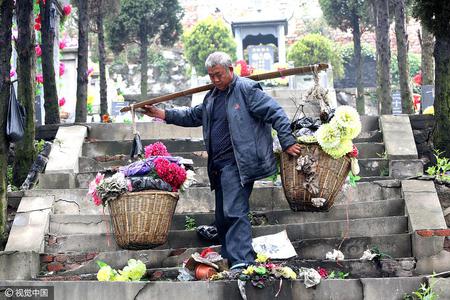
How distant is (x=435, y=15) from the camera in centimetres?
1027

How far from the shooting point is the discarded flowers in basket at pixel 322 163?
7.48 meters

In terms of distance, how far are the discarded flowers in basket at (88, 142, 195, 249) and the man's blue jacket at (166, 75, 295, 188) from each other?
468 millimetres

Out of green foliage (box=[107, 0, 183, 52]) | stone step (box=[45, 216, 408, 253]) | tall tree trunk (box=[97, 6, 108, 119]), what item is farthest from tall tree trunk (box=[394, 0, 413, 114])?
green foliage (box=[107, 0, 183, 52])

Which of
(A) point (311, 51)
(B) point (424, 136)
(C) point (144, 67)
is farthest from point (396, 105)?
(B) point (424, 136)

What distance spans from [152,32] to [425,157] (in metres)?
20.3

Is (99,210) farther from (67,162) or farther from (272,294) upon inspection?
(272,294)

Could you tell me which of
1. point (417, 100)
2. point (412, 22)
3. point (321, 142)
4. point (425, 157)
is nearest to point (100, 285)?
point (321, 142)

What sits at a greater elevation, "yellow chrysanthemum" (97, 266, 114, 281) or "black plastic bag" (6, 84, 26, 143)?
"black plastic bag" (6, 84, 26, 143)

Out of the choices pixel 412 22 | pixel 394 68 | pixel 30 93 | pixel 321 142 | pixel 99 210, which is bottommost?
pixel 99 210

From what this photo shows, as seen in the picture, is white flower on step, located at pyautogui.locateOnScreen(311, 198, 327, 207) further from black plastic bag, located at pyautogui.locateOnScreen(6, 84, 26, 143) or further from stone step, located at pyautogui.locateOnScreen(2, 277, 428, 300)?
black plastic bag, located at pyautogui.locateOnScreen(6, 84, 26, 143)

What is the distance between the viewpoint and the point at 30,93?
1128 centimetres

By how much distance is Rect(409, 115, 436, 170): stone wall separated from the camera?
1051cm

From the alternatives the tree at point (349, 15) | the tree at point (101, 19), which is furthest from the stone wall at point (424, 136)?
the tree at point (349, 15)

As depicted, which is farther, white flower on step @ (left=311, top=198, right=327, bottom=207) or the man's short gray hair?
the man's short gray hair
